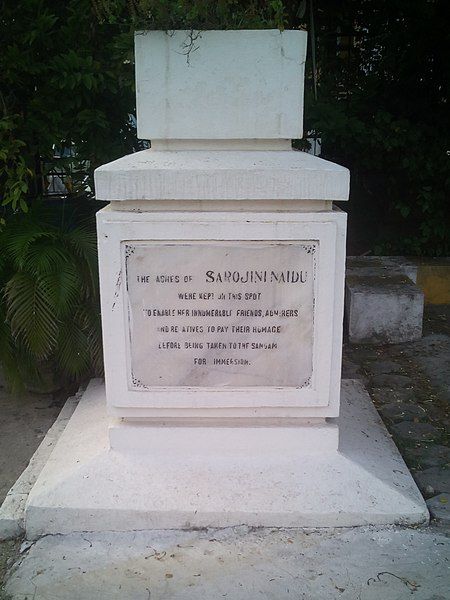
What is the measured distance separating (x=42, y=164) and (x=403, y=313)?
285cm

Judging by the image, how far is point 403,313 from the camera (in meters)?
4.92

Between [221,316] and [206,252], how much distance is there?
10.5 inches

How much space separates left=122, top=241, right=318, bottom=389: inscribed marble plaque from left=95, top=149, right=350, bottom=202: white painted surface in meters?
0.18

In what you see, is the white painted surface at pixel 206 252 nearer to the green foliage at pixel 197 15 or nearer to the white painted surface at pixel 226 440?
the white painted surface at pixel 226 440

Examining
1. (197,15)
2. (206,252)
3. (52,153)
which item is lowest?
(206,252)

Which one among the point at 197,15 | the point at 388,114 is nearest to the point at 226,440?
the point at 197,15

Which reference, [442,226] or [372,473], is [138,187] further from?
[442,226]

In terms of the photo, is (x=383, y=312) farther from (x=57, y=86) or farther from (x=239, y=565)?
(x=239, y=565)

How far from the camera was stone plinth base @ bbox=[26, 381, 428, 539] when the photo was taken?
8.00ft

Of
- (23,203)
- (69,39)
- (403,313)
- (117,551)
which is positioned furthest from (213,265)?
(403,313)

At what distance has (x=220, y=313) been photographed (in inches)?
99.1

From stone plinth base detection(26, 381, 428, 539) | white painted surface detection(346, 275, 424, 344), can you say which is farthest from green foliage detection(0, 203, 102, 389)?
white painted surface detection(346, 275, 424, 344)

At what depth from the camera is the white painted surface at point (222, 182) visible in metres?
2.34

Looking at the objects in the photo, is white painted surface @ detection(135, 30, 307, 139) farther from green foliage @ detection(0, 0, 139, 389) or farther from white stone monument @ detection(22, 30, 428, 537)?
green foliage @ detection(0, 0, 139, 389)
